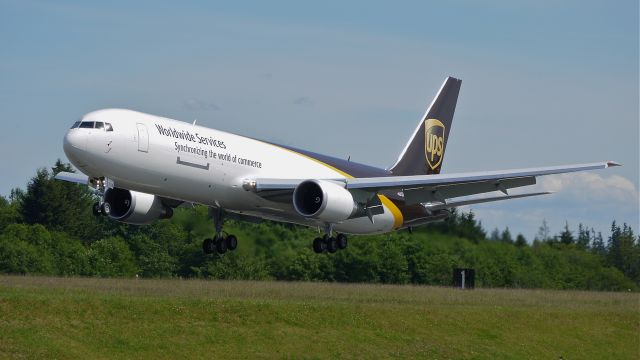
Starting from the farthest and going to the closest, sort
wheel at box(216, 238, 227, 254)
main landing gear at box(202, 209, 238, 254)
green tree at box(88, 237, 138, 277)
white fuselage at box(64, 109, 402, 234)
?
green tree at box(88, 237, 138, 277), wheel at box(216, 238, 227, 254), main landing gear at box(202, 209, 238, 254), white fuselage at box(64, 109, 402, 234)

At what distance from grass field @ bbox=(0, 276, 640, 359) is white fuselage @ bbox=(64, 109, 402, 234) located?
3.56 meters

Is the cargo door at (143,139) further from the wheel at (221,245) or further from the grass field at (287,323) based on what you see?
the wheel at (221,245)

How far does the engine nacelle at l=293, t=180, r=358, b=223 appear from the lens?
1767 inches

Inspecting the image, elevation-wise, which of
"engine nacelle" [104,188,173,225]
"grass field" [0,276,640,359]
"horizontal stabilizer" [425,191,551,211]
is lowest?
"grass field" [0,276,640,359]

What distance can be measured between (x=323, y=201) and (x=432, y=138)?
43.4 ft

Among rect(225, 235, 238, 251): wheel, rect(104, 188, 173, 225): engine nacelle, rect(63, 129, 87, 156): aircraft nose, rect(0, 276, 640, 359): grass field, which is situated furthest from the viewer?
rect(225, 235, 238, 251): wheel

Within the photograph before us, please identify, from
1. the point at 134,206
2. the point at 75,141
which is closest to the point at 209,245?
the point at 134,206

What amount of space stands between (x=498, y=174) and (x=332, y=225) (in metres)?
6.96

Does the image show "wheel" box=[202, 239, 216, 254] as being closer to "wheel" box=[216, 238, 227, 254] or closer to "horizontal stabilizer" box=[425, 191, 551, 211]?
"wheel" box=[216, 238, 227, 254]

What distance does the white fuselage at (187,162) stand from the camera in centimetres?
4031

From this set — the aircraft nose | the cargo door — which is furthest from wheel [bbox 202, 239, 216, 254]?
the aircraft nose

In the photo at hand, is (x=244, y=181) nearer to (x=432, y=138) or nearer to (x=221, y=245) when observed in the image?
(x=221, y=245)

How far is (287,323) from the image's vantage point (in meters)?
39.6

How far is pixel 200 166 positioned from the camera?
4319cm
